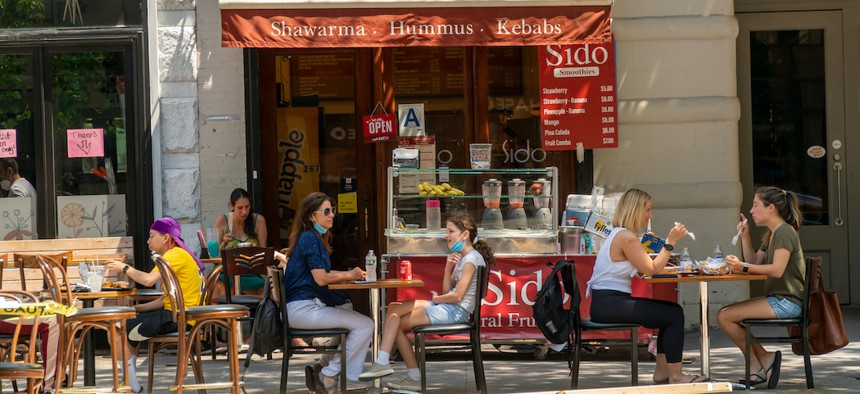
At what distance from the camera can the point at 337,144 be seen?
1245 cm

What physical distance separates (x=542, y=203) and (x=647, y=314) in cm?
201

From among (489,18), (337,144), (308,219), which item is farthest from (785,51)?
(308,219)

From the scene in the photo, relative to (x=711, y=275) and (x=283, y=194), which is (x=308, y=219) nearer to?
(x=711, y=275)

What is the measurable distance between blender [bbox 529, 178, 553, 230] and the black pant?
1634 mm

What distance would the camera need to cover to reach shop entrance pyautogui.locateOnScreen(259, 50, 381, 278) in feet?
40.7

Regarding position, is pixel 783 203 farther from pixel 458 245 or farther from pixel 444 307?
pixel 444 307

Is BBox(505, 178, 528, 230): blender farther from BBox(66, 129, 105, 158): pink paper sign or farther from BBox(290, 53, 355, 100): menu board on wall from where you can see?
BBox(66, 129, 105, 158): pink paper sign

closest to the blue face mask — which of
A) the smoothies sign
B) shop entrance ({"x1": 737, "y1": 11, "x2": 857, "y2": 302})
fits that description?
the smoothies sign

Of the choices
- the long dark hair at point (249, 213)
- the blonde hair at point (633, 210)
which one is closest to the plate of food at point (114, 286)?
the long dark hair at point (249, 213)

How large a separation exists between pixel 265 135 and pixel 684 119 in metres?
4.09

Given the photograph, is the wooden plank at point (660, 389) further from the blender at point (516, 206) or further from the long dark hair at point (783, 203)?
the blender at point (516, 206)

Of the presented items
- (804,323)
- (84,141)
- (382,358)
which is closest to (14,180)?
(84,141)

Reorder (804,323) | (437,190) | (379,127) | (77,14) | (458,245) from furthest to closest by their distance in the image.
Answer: (379,127) < (77,14) < (437,190) < (458,245) < (804,323)

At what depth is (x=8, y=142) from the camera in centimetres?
1189
